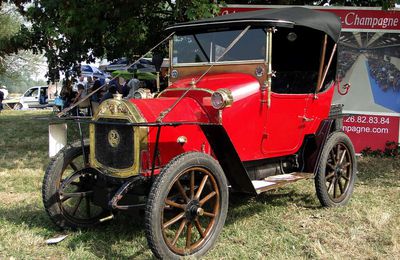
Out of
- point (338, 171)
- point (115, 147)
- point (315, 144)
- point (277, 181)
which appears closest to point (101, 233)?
point (115, 147)

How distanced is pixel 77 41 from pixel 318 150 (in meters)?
6.08

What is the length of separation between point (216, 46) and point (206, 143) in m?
1.16

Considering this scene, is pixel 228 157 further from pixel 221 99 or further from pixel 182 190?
pixel 182 190

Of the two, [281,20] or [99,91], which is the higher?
[281,20]

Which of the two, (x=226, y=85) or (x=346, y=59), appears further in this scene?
(x=346, y=59)

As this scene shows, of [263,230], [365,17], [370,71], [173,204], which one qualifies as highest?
[365,17]

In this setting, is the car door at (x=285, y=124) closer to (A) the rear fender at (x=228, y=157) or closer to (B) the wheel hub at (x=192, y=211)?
(A) the rear fender at (x=228, y=157)

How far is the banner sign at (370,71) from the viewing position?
850cm

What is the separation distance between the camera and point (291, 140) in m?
5.01

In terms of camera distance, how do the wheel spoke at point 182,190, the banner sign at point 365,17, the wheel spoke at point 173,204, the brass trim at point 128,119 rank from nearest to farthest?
the wheel spoke at point 173,204
the wheel spoke at point 182,190
the brass trim at point 128,119
the banner sign at point 365,17

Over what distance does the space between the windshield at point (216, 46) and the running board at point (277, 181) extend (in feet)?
4.12

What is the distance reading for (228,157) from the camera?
13.4ft

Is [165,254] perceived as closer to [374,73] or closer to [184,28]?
[184,28]

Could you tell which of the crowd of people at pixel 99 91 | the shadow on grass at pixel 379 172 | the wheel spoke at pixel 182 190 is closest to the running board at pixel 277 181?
the wheel spoke at pixel 182 190
